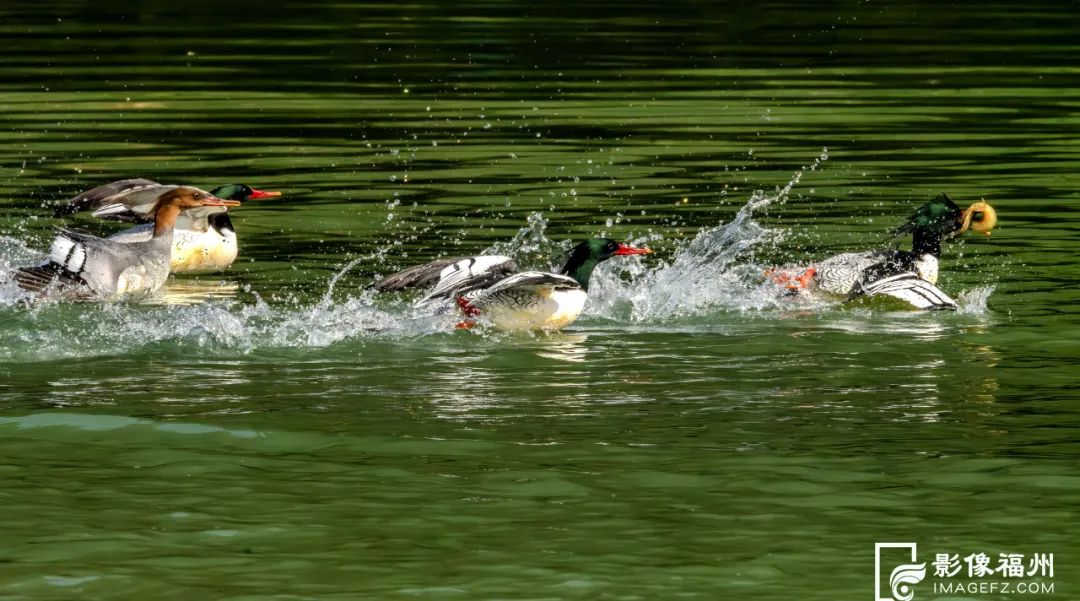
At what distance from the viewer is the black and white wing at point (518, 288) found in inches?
530

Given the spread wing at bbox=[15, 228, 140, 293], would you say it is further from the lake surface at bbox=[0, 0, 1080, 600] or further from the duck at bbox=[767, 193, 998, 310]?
the duck at bbox=[767, 193, 998, 310]

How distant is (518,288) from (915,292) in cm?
262

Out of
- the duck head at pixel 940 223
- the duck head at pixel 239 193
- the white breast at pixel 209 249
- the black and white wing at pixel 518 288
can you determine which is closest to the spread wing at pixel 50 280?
the white breast at pixel 209 249

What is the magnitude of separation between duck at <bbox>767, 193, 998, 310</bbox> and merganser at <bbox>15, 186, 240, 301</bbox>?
4146 millimetres

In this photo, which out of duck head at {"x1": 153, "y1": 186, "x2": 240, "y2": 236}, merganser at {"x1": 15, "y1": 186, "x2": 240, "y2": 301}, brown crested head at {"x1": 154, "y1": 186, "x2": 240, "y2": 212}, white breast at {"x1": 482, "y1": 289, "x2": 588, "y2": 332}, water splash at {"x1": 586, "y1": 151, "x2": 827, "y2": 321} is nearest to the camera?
white breast at {"x1": 482, "y1": 289, "x2": 588, "y2": 332}

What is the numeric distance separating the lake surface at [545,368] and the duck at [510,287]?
18 cm

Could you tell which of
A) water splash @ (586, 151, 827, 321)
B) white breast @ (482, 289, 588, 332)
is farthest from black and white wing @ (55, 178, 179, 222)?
white breast @ (482, 289, 588, 332)

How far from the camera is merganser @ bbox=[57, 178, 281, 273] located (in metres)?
16.6

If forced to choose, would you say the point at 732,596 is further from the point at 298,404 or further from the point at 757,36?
the point at 757,36

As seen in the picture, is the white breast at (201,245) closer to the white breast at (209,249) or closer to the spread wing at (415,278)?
the white breast at (209,249)

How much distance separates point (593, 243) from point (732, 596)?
6.09 meters

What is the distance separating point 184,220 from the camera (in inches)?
665

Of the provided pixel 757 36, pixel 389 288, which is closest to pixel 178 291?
pixel 389 288

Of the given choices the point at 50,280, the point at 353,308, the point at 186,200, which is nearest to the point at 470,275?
the point at 353,308
